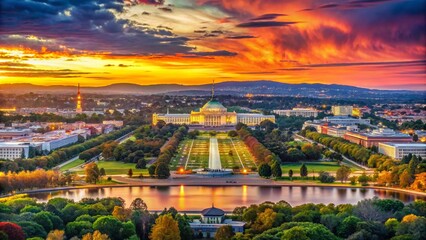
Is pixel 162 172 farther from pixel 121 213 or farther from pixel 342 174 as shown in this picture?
pixel 121 213

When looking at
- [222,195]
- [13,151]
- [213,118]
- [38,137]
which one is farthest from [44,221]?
[213,118]

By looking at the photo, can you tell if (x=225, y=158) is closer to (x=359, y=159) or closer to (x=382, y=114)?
(x=359, y=159)

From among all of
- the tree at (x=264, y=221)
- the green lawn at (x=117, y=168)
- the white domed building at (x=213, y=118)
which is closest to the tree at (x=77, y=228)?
the tree at (x=264, y=221)

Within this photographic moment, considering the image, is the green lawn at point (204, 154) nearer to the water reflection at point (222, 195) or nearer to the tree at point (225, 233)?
the water reflection at point (222, 195)

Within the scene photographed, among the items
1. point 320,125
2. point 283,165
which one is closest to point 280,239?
point 283,165

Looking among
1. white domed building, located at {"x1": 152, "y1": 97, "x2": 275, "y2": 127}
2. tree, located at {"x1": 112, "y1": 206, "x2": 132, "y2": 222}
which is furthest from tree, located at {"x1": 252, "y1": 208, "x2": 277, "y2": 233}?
white domed building, located at {"x1": 152, "y1": 97, "x2": 275, "y2": 127}

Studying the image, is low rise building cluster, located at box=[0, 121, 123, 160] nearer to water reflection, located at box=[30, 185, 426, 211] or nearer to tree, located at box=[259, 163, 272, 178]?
water reflection, located at box=[30, 185, 426, 211]
